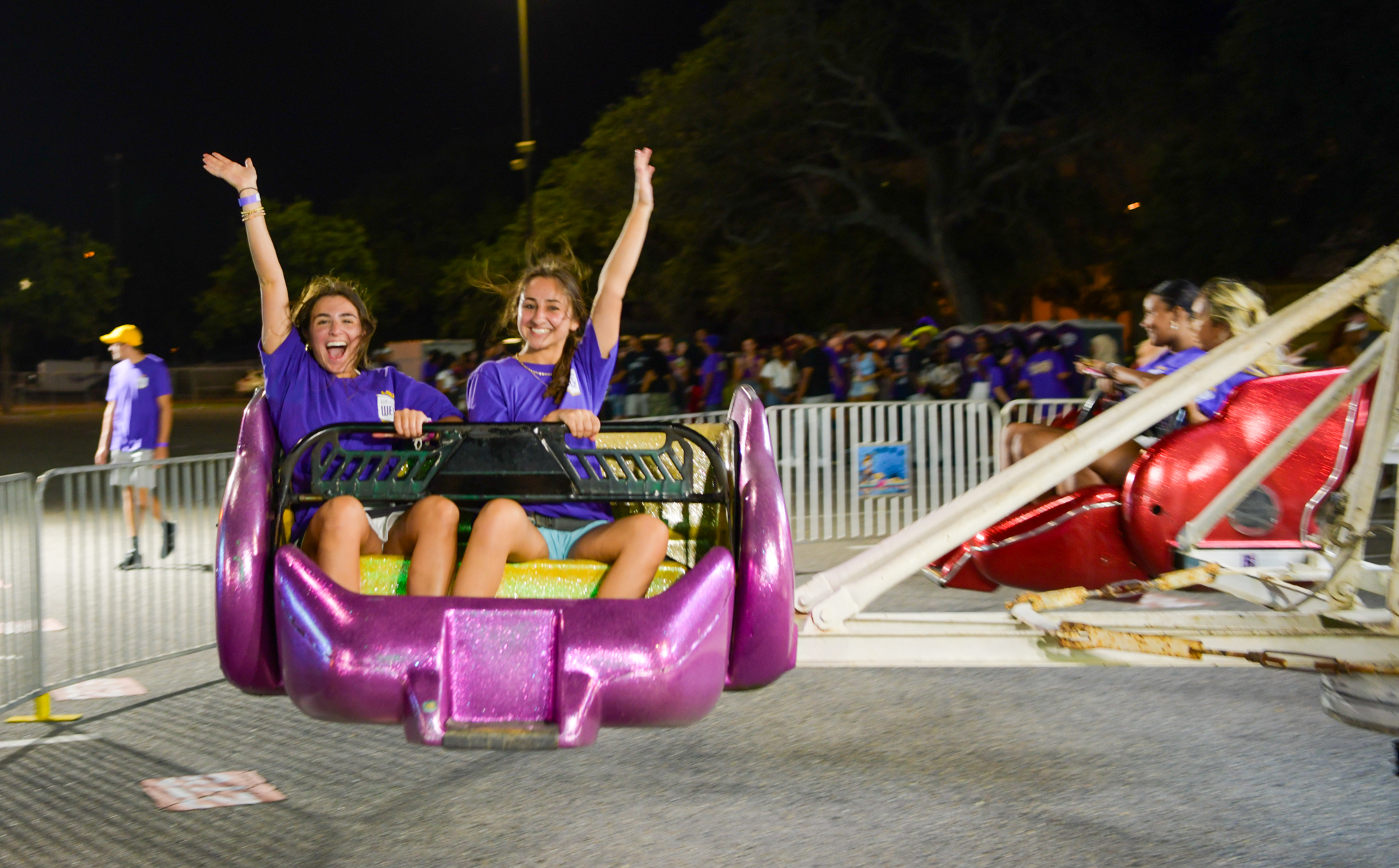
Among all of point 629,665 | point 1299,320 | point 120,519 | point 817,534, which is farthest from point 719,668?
point 817,534

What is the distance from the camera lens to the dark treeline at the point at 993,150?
75.0 ft

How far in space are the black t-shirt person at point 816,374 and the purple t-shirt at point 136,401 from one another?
7353mm

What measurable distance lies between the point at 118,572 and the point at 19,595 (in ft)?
5.08

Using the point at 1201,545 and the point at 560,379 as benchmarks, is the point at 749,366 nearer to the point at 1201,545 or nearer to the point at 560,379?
the point at 1201,545

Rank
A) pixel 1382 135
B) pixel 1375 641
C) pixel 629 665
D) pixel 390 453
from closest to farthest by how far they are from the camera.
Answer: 1. pixel 629 665
2. pixel 390 453
3. pixel 1375 641
4. pixel 1382 135

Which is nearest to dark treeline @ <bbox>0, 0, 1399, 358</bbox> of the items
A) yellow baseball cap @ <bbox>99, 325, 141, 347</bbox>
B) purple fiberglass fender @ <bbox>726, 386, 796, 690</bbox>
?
yellow baseball cap @ <bbox>99, 325, 141, 347</bbox>

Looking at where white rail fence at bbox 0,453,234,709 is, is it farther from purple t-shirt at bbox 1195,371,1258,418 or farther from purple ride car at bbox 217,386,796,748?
purple t-shirt at bbox 1195,371,1258,418

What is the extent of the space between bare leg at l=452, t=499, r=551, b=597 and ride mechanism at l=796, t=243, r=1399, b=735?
0.99m

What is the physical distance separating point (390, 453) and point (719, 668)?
1067 millimetres

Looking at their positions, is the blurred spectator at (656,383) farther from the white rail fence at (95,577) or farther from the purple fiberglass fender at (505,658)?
the purple fiberglass fender at (505,658)

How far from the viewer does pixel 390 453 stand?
3.30 m

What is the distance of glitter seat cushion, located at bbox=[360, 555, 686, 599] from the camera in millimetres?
3465

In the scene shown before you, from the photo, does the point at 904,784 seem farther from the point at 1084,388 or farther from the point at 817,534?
the point at 1084,388

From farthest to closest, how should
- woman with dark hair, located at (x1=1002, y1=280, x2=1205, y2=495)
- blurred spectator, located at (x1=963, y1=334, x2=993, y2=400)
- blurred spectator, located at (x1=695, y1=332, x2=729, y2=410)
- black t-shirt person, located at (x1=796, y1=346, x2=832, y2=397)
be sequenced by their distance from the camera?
blurred spectator, located at (x1=695, y1=332, x2=729, y2=410), black t-shirt person, located at (x1=796, y1=346, x2=832, y2=397), blurred spectator, located at (x1=963, y1=334, x2=993, y2=400), woman with dark hair, located at (x1=1002, y1=280, x2=1205, y2=495)
